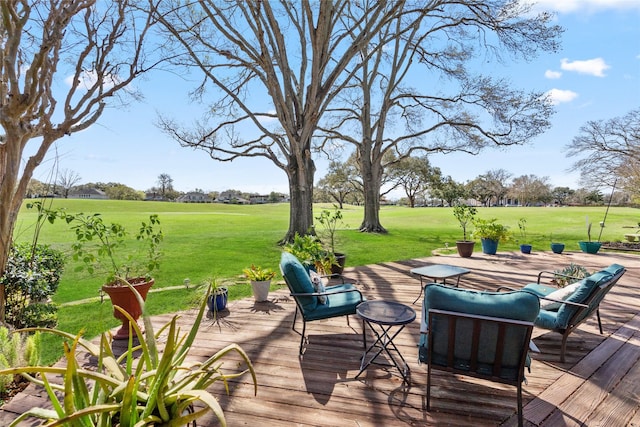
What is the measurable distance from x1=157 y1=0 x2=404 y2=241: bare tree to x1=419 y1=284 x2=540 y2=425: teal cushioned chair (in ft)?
25.6

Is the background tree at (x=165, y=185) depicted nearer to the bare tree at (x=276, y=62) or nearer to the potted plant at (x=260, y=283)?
the bare tree at (x=276, y=62)

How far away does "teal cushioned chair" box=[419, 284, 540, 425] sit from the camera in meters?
2.11

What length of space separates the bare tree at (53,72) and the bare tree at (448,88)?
7.18 m

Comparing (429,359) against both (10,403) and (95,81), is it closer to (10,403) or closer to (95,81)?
(10,403)

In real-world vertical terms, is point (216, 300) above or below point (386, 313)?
below

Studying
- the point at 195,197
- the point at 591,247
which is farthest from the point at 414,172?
the point at 195,197

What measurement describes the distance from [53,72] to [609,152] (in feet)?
91.0

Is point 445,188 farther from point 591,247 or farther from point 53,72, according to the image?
point 53,72

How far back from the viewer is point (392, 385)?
2.66m

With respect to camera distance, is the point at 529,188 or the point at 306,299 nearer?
the point at 306,299

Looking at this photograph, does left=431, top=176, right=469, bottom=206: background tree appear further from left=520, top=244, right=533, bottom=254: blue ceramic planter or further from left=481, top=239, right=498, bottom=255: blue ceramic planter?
left=481, top=239, right=498, bottom=255: blue ceramic planter

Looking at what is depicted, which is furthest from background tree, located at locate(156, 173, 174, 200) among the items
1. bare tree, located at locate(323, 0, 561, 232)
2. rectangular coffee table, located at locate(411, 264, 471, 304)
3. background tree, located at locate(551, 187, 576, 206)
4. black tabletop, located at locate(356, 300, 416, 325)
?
background tree, located at locate(551, 187, 576, 206)

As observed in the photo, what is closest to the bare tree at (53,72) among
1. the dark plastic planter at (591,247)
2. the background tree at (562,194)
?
the dark plastic planter at (591,247)

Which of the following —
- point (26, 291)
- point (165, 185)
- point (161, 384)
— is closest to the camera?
point (161, 384)
